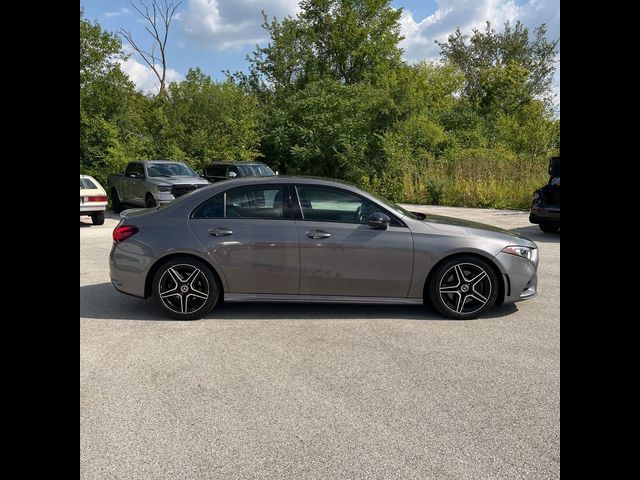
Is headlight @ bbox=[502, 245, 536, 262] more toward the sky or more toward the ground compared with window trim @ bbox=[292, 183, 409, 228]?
more toward the ground

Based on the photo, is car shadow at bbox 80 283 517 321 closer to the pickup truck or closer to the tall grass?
the pickup truck

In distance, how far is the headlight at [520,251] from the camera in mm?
5688

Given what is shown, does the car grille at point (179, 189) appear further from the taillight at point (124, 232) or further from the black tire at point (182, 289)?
the black tire at point (182, 289)

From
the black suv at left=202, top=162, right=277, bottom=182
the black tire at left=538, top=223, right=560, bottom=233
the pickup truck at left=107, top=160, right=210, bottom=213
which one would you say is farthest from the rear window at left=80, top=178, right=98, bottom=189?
the black tire at left=538, top=223, right=560, bottom=233

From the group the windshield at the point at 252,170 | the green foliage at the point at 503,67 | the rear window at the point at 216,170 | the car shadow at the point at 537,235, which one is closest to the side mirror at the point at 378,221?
the car shadow at the point at 537,235

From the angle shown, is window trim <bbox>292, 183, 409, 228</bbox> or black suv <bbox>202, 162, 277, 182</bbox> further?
black suv <bbox>202, 162, 277, 182</bbox>

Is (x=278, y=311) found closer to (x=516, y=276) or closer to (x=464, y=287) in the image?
(x=464, y=287)

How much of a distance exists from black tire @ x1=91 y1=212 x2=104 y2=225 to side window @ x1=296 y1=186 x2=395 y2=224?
10871mm

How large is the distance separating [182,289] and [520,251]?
358 centimetres

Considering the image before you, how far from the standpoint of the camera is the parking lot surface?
291 centimetres

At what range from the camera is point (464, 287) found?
5.67 metres

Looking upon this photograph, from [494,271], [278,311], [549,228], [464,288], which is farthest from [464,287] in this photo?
[549,228]
